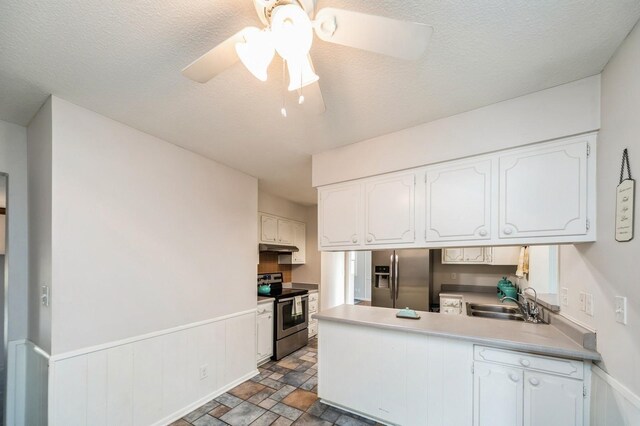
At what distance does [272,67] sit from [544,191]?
185 cm

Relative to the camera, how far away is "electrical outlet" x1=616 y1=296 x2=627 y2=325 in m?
1.28

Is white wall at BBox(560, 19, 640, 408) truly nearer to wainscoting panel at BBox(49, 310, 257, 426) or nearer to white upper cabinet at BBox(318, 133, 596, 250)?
white upper cabinet at BBox(318, 133, 596, 250)

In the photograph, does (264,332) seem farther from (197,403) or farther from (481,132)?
(481,132)

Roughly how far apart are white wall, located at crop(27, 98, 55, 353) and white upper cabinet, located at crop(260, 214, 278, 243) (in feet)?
8.38

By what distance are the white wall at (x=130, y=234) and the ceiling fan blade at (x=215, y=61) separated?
1.33 metres

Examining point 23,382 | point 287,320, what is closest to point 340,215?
point 287,320

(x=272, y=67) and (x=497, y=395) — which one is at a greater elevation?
(x=272, y=67)

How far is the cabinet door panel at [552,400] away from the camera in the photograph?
1637mm

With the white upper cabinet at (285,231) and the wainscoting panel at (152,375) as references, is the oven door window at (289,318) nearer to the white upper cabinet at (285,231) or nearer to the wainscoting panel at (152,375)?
the wainscoting panel at (152,375)

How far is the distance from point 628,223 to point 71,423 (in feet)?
11.1

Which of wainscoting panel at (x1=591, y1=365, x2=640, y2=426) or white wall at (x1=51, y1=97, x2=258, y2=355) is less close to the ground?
white wall at (x1=51, y1=97, x2=258, y2=355)

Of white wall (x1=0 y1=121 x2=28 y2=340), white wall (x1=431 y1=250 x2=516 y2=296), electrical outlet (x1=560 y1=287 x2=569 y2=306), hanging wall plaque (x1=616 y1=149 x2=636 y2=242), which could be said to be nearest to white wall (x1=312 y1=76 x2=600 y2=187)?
hanging wall plaque (x1=616 y1=149 x2=636 y2=242)

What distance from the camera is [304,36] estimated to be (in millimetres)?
953

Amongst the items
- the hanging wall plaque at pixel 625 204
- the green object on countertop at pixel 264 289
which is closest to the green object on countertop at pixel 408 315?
the hanging wall plaque at pixel 625 204
